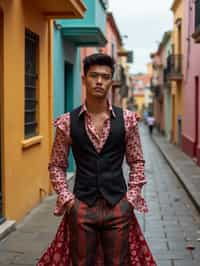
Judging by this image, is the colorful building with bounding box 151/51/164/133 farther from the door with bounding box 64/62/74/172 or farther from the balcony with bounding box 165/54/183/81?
the door with bounding box 64/62/74/172

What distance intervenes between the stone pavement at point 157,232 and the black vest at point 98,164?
237 cm

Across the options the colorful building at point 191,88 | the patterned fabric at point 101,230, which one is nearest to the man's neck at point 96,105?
the patterned fabric at point 101,230

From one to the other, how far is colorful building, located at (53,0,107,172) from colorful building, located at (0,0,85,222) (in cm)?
130

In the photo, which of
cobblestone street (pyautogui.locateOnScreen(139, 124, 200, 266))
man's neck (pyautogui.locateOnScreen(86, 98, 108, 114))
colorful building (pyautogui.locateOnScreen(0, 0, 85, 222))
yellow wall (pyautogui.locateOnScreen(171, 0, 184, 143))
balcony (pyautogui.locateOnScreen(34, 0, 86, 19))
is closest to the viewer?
man's neck (pyautogui.locateOnScreen(86, 98, 108, 114))

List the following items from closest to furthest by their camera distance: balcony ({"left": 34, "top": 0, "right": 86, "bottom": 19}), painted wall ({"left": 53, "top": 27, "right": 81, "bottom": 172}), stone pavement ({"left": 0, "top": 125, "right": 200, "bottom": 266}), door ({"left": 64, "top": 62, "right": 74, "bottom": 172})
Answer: stone pavement ({"left": 0, "top": 125, "right": 200, "bottom": 266}) → balcony ({"left": 34, "top": 0, "right": 86, "bottom": 19}) → painted wall ({"left": 53, "top": 27, "right": 81, "bottom": 172}) → door ({"left": 64, "top": 62, "right": 74, "bottom": 172})

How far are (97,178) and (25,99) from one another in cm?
519

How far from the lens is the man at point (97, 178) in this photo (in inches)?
154

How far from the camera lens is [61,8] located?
31.6 feet

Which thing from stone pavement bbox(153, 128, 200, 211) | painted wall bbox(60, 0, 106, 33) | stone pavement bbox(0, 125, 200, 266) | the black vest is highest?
painted wall bbox(60, 0, 106, 33)

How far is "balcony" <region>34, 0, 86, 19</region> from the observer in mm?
9234

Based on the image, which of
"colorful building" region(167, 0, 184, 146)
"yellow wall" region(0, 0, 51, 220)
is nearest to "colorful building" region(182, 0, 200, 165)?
"colorful building" region(167, 0, 184, 146)

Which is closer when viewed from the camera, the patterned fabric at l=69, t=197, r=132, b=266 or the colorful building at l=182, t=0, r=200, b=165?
the patterned fabric at l=69, t=197, r=132, b=266

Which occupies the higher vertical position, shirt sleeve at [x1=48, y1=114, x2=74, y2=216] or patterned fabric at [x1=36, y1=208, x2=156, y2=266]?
shirt sleeve at [x1=48, y1=114, x2=74, y2=216]

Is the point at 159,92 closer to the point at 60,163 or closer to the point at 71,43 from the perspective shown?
the point at 71,43
